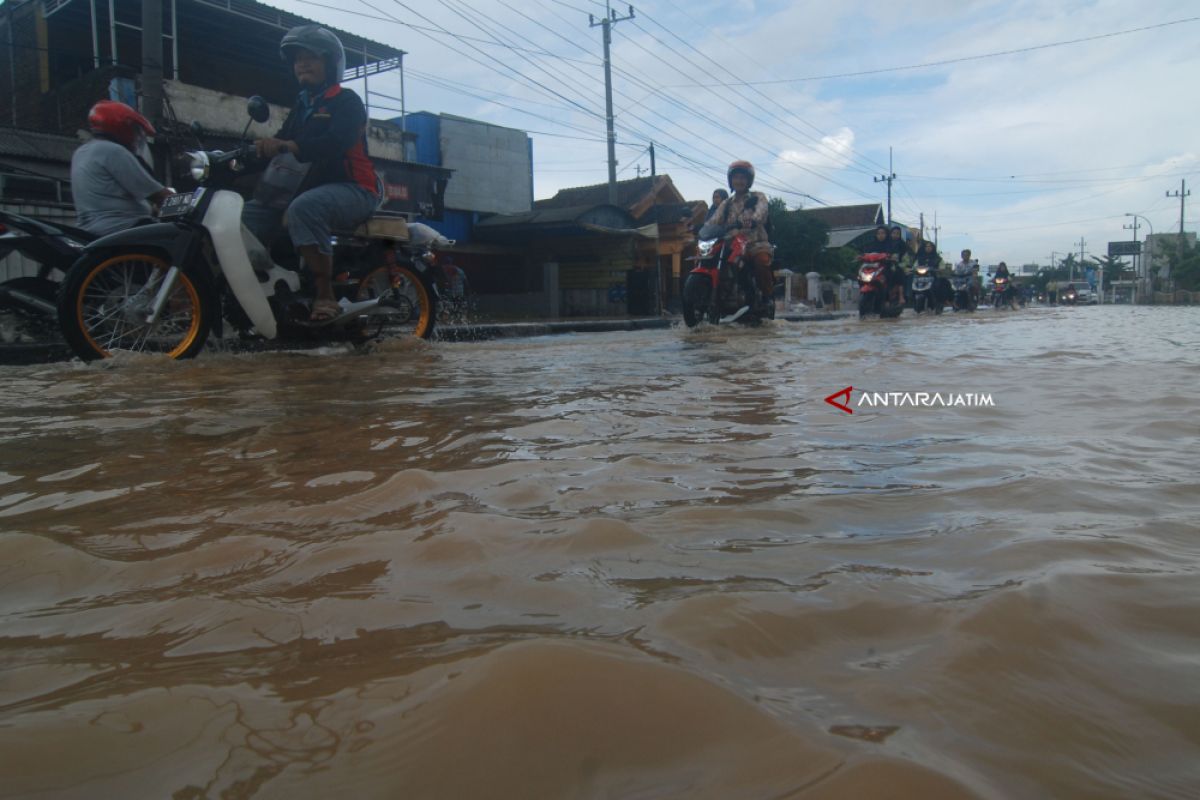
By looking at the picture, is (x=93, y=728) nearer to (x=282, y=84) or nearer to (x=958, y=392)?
(x=958, y=392)

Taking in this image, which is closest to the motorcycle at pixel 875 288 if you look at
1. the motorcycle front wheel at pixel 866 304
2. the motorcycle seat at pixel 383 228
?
the motorcycle front wheel at pixel 866 304

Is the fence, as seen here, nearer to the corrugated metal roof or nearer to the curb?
the curb

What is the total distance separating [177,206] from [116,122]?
76 centimetres

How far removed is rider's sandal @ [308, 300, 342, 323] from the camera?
5.27 metres

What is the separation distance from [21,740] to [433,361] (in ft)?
14.8

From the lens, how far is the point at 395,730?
828 millimetres

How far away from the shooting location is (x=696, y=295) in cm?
909

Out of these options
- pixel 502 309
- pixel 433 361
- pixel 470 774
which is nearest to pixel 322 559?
pixel 470 774

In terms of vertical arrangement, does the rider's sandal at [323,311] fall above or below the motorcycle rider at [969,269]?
below

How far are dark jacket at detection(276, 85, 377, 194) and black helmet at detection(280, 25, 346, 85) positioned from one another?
0.13m

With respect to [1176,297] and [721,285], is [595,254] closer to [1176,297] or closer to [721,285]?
[721,285]

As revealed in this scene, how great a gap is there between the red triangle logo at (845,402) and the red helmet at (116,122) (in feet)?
14.8

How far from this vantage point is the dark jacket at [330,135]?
518cm

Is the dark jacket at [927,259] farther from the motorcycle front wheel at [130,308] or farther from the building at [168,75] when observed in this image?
the motorcycle front wheel at [130,308]
